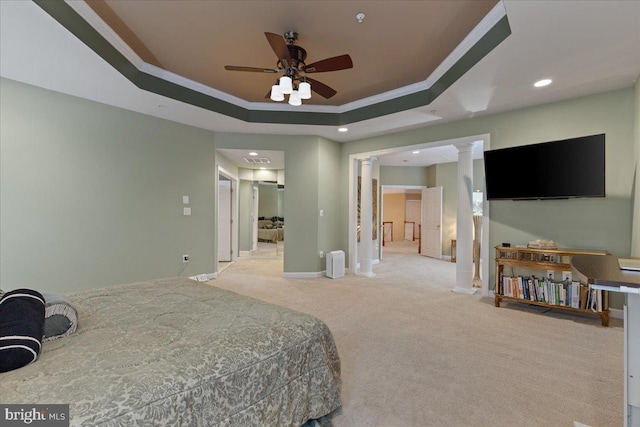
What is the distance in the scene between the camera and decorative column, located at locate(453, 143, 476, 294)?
465 centimetres

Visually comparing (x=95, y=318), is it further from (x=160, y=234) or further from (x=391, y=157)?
(x=391, y=157)

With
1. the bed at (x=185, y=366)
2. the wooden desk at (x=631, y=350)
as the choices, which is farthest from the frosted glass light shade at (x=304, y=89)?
the wooden desk at (x=631, y=350)

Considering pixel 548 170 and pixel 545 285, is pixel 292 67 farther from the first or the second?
pixel 545 285

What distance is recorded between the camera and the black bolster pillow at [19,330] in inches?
41.3

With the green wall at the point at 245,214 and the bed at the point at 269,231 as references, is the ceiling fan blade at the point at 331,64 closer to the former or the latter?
the green wall at the point at 245,214

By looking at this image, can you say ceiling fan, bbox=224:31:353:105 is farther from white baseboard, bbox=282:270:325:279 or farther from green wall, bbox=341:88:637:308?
white baseboard, bbox=282:270:325:279

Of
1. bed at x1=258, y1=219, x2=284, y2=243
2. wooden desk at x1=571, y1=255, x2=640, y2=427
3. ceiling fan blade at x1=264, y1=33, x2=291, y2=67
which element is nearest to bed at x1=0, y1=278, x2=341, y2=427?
wooden desk at x1=571, y1=255, x2=640, y2=427

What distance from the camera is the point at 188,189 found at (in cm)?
491

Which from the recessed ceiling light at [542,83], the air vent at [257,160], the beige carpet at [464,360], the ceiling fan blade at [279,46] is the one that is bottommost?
the beige carpet at [464,360]

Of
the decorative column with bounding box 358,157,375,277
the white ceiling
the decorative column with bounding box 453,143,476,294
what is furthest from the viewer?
the decorative column with bounding box 358,157,375,277

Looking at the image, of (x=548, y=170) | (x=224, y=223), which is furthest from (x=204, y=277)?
(x=548, y=170)

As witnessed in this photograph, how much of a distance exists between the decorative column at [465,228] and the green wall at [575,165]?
38 cm

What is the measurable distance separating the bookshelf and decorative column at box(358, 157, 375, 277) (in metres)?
2.44

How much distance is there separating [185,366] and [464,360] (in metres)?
2.33
